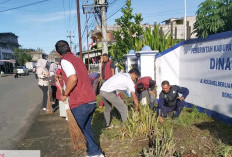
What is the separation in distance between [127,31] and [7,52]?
193ft

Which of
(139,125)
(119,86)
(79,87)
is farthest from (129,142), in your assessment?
(79,87)

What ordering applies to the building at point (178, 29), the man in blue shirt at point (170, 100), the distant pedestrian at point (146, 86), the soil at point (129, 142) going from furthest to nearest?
the building at point (178, 29)
the distant pedestrian at point (146, 86)
the man in blue shirt at point (170, 100)
the soil at point (129, 142)

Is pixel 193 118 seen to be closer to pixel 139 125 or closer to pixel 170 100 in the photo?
pixel 170 100

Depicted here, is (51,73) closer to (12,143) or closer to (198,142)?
(12,143)

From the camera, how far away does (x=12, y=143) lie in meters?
4.04

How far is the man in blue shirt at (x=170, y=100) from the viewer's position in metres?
4.53

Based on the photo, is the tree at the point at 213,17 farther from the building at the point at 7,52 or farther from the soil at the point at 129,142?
the building at the point at 7,52

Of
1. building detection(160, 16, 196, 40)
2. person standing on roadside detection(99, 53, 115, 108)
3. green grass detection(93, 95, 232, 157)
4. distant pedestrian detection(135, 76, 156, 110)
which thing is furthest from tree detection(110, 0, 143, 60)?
green grass detection(93, 95, 232, 157)

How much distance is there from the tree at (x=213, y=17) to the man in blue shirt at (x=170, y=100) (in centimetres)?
139

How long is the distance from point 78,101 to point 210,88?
3.34 m

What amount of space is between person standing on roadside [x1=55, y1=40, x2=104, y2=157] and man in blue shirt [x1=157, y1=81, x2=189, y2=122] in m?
2.10

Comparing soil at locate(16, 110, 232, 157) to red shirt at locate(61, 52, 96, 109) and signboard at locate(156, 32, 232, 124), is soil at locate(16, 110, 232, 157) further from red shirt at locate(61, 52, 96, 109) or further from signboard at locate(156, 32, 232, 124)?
red shirt at locate(61, 52, 96, 109)

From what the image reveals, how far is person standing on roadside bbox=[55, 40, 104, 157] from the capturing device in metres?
2.70

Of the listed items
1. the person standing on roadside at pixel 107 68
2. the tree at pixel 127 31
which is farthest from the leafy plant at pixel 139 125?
the tree at pixel 127 31
